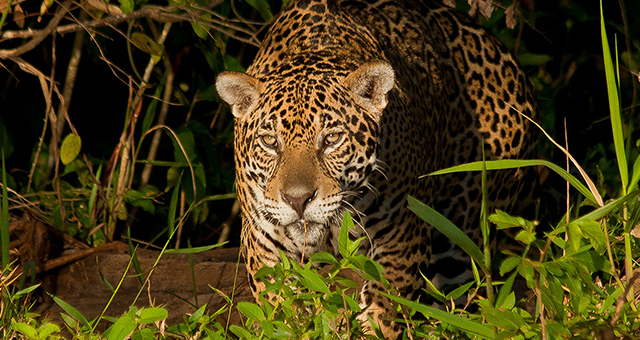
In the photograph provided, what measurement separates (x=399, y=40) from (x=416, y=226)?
112 cm

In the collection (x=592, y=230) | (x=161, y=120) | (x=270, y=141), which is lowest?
(x=161, y=120)

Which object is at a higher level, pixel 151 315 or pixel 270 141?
pixel 270 141

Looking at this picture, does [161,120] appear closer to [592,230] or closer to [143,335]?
[143,335]

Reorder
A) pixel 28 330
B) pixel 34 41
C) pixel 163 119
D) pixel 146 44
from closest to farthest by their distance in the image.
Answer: pixel 28 330, pixel 146 44, pixel 34 41, pixel 163 119

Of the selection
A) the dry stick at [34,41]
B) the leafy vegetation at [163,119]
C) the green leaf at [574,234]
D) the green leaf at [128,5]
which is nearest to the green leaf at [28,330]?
the leafy vegetation at [163,119]

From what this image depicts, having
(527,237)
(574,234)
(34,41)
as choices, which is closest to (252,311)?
(527,237)

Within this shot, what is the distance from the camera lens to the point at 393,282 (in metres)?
4.14

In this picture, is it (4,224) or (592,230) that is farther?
(4,224)

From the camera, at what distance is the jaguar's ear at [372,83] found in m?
3.67

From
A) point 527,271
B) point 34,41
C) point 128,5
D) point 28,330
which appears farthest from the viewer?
point 34,41

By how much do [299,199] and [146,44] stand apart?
169 centimetres

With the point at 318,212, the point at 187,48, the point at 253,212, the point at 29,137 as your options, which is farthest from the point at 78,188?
the point at 318,212

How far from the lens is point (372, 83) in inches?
147

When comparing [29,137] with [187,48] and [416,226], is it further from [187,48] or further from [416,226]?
[416,226]
